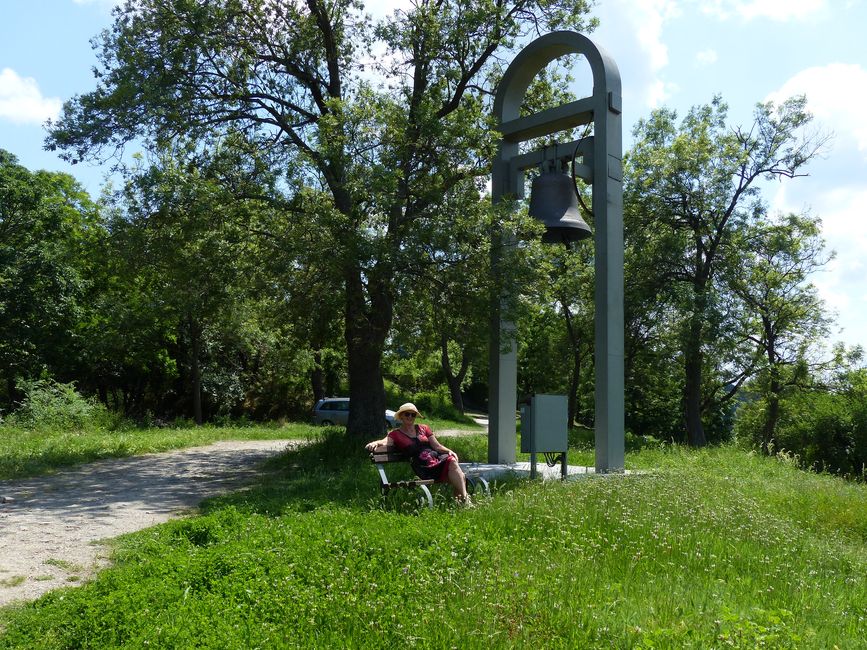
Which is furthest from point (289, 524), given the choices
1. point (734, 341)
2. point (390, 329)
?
point (734, 341)

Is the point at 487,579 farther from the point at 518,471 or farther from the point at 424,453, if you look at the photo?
the point at 518,471

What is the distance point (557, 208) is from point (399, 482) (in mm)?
4471

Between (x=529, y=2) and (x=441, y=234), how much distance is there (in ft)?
19.1

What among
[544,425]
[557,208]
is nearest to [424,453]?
[544,425]

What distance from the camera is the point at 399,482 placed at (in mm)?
7996

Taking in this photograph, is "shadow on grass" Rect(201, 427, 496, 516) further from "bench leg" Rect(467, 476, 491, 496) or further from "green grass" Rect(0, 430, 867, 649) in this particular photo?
"bench leg" Rect(467, 476, 491, 496)

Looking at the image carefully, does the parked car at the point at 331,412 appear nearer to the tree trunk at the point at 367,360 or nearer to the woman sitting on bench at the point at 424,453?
the tree trunk at the point at 367,360

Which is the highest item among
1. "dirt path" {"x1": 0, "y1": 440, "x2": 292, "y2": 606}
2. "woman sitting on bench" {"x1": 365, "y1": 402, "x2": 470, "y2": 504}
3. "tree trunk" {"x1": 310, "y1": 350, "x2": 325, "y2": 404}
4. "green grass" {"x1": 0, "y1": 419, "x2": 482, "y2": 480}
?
"tree trunk" {"x1": 310, "y1": 350, "x2": 325, "y2": 404}

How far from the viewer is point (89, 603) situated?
4746 millimetres

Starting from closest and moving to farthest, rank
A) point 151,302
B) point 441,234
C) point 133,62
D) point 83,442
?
point 441,234 < point 133,62 < point 83,442 < point 151,302

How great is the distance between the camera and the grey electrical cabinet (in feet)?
30.3

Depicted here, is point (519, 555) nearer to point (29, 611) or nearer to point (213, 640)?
point (213, 640)

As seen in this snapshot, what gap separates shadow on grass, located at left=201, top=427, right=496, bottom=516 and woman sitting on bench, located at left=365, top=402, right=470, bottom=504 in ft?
1.05

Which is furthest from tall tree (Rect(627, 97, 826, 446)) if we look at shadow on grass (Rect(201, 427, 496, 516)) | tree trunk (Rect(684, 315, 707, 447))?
shadow on grass (Rect(201, 427, 496, 516))
